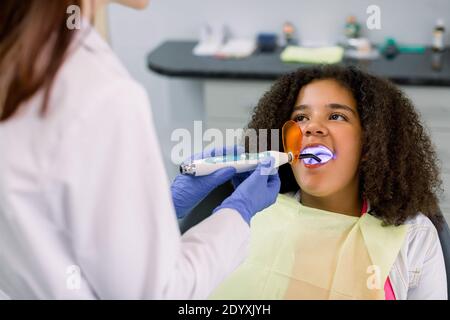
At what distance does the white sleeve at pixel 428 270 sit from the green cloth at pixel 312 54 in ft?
4.23

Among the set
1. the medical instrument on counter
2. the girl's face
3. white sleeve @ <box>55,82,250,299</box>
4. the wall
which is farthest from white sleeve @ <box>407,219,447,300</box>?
the wall

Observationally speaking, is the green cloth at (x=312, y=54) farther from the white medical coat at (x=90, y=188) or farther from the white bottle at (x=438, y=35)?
the white medical coat at (x=90, y=188)

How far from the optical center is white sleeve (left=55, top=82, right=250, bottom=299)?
737mm

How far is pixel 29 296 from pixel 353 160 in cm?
83

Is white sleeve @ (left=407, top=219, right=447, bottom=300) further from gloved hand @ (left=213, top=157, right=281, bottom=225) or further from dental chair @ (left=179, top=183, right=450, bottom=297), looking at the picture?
gloved hand @ (left=213, top=157, right=281, bottom=225)

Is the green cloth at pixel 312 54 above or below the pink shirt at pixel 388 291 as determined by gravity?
above

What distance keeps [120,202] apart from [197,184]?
1.74 ft

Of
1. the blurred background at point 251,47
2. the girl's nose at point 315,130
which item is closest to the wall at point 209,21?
the blurred background at point 251,47

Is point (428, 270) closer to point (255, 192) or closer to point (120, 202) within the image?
point (255, 192)

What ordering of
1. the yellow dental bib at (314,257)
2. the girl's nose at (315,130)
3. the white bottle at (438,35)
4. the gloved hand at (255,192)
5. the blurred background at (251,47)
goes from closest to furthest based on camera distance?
the gloved hand at (255,192) < the yellow dental bib at (314,257) < the girl's nose at (315,130) < the blurred background at (251,47) < the white bottle at (438,35)

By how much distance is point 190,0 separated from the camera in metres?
2.89

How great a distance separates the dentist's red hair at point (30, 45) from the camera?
73 cm

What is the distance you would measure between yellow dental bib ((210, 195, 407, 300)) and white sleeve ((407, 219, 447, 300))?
4 cm

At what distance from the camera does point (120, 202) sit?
0.75 meters
